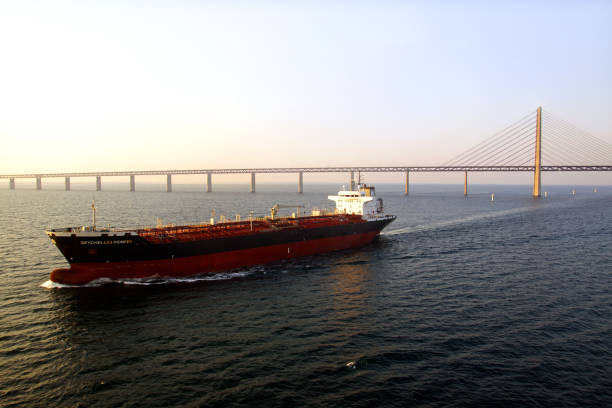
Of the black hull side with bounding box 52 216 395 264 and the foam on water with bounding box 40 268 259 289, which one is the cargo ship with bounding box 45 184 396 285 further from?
the foam on water with bounding box 40 268 259 289

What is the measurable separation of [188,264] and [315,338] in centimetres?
1511

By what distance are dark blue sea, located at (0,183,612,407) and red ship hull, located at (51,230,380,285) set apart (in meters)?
1.05

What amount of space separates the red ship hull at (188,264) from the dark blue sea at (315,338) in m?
1.05

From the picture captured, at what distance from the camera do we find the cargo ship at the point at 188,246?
25.5 m

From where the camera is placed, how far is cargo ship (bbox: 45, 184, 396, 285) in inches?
1002

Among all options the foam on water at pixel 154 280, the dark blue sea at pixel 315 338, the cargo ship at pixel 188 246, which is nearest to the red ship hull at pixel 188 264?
the cargo ship at pixel 188 246

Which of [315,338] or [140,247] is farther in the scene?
[140,247]

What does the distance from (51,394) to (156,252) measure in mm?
14915

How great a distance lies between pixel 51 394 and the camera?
1258 cm

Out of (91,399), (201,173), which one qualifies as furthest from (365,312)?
(201,173)

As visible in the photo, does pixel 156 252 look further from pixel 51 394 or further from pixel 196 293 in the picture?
pixel 51 394

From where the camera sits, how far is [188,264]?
2834 centimetres

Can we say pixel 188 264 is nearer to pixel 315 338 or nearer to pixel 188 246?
pixel 188 246

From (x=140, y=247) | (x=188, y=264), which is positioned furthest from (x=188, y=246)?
(x=140, y=247)
